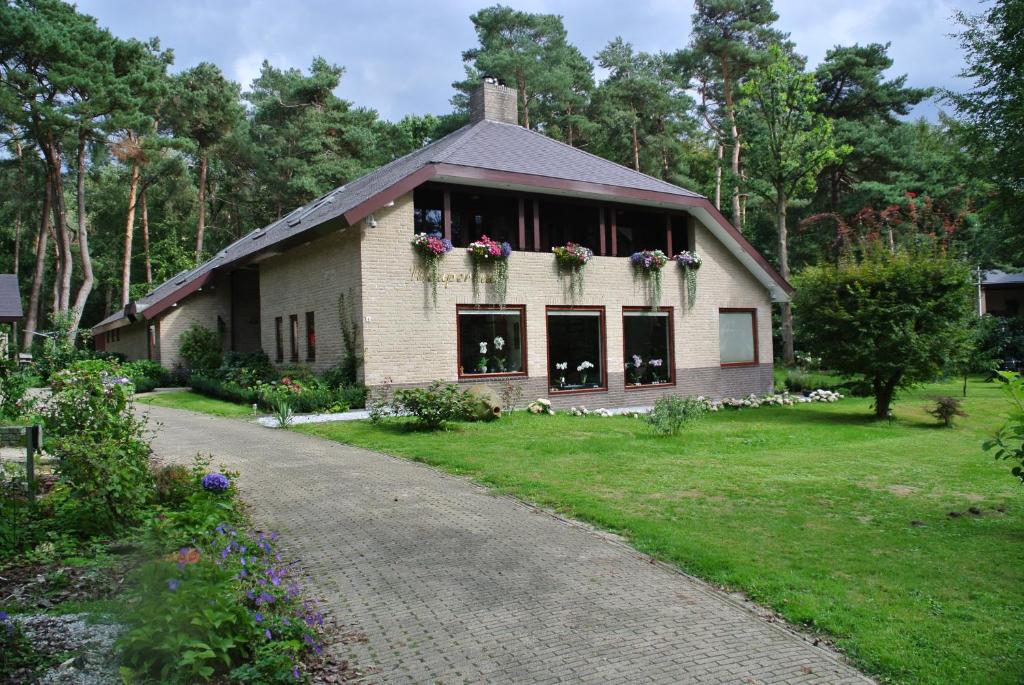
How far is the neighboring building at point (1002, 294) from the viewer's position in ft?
130

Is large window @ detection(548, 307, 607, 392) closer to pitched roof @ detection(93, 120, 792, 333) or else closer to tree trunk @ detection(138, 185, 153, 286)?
pitched roof @ detection(93, 120, 792, 333)

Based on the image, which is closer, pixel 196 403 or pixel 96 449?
pixel 96 449

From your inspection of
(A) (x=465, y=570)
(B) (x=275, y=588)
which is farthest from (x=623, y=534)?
(B) (x=275, y=588)

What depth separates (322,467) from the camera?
885cm

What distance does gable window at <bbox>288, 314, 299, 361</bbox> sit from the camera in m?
18.0

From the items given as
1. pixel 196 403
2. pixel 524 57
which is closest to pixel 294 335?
pixel 196 403

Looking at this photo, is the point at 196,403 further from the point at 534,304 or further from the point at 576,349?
the point at 576,349

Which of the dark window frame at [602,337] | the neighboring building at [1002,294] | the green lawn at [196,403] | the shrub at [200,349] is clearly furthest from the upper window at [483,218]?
the neighboring building at [1002,294]

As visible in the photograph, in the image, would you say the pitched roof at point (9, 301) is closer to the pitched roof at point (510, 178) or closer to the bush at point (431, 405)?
the pitched roof at point (510, 178)

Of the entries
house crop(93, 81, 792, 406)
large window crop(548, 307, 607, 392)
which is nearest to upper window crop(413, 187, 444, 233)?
house crop(93, 81, 792, 406)

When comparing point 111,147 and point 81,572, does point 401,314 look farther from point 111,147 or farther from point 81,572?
point 111,147

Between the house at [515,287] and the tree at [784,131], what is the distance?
680 cm

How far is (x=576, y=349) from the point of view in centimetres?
1706

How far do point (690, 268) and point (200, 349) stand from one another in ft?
47.5
